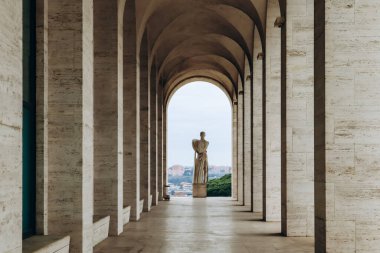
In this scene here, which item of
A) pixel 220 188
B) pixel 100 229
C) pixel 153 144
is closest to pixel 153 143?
pixel 153 144

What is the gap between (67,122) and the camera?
8609mm

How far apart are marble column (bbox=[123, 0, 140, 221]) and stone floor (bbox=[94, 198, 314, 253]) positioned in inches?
33.3

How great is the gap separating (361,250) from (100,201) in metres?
6.09

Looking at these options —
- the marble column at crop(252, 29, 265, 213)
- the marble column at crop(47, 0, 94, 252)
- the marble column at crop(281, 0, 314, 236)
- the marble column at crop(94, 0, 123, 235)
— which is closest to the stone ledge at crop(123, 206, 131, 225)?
the marble column at crop(94, 0, 123, 235)

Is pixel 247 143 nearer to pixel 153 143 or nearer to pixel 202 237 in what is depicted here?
pixel 153 143

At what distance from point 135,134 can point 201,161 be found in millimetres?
17161

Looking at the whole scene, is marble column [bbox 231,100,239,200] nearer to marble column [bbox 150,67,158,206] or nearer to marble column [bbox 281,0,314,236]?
marble column [bbox 150,67,158,206]

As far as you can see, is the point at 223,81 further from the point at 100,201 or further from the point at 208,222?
the point at 100,201

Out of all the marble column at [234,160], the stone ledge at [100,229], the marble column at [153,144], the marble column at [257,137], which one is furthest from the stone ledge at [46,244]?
the marble column at [234,160]

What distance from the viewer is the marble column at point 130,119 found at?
1508 cm

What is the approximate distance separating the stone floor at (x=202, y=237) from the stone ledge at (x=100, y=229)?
0.14m

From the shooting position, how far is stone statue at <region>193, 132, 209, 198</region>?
3150 centimetres

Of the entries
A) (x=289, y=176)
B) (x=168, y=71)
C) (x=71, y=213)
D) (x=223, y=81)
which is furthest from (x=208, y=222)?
(x=223, y=81)

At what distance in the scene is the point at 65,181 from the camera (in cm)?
857
